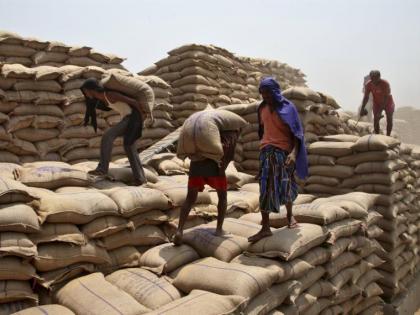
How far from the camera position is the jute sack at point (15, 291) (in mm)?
2661

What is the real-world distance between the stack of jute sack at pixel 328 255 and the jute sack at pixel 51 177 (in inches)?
68.3

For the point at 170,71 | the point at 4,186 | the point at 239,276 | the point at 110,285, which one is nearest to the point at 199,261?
the point at 239,276

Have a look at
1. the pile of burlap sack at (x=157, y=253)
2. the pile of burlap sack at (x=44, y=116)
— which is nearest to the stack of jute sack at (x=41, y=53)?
the pile of burlap sack at (x=44, y=116)

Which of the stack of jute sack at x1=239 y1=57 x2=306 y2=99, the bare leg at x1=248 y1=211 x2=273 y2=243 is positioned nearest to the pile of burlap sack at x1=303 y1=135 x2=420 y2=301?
the bare leg at x1=248 y1=211 x2=273 y2=243

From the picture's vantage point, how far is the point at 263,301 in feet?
9.46

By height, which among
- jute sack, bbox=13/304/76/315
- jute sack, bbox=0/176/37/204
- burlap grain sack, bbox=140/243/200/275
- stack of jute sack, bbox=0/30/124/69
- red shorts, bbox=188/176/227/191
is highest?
stack of jute sack, bbox=0/30/124/69

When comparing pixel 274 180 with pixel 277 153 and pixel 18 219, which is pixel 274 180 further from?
pixel 18 219

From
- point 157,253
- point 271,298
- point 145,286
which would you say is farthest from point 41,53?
point 271,298

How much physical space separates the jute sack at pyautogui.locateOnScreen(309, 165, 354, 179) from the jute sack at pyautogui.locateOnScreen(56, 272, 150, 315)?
3.69 m

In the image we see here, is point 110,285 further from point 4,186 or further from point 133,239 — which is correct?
point 4,186

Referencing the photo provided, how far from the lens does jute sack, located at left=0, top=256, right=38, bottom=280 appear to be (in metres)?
2.69

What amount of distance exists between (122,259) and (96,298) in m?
0.76

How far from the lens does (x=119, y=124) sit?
4.52 metres

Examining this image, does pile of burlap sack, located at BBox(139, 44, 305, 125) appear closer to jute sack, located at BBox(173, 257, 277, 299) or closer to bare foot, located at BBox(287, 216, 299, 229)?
bare foot, located at BBox(287, 216, 299, 229)
